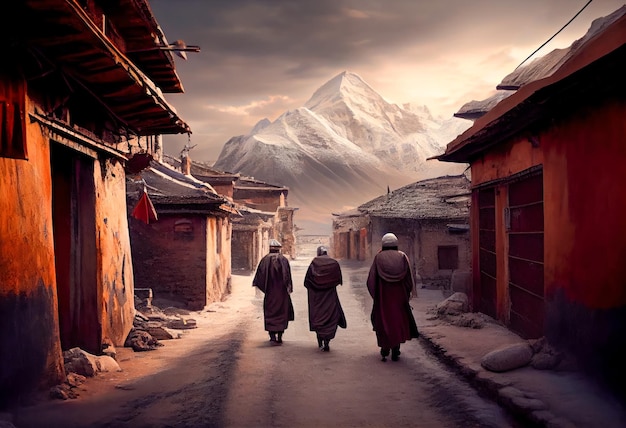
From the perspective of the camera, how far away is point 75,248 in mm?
7930

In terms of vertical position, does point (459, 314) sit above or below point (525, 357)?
below

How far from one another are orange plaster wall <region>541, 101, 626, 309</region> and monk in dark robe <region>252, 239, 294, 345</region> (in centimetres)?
440

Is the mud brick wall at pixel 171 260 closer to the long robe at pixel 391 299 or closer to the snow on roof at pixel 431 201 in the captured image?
the long robe at pixel 391 299

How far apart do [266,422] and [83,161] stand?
473 centimetres

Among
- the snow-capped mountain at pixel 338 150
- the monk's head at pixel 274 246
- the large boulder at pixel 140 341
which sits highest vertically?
the snow-capped mountain at pixel 338 150

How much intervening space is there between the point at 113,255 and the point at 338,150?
12711 cm

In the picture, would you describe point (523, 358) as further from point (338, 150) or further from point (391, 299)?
point (338, 150)

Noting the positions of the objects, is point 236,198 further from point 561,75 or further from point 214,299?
point 561,75

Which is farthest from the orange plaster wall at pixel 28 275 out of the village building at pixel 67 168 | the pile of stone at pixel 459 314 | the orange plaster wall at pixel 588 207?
the pile of stone at pixel 459 314

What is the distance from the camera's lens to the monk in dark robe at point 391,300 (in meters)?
8.26

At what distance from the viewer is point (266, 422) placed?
5211 millimetres

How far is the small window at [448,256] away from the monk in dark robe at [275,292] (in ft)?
34.0

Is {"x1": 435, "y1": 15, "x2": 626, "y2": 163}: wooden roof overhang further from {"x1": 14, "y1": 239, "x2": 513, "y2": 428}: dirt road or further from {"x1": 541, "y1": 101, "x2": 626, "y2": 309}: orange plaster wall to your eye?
{"x1": 14, "y1": 239, "x2": 513, "y2": 428}: dirt road

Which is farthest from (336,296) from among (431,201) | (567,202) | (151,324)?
(431,201)
